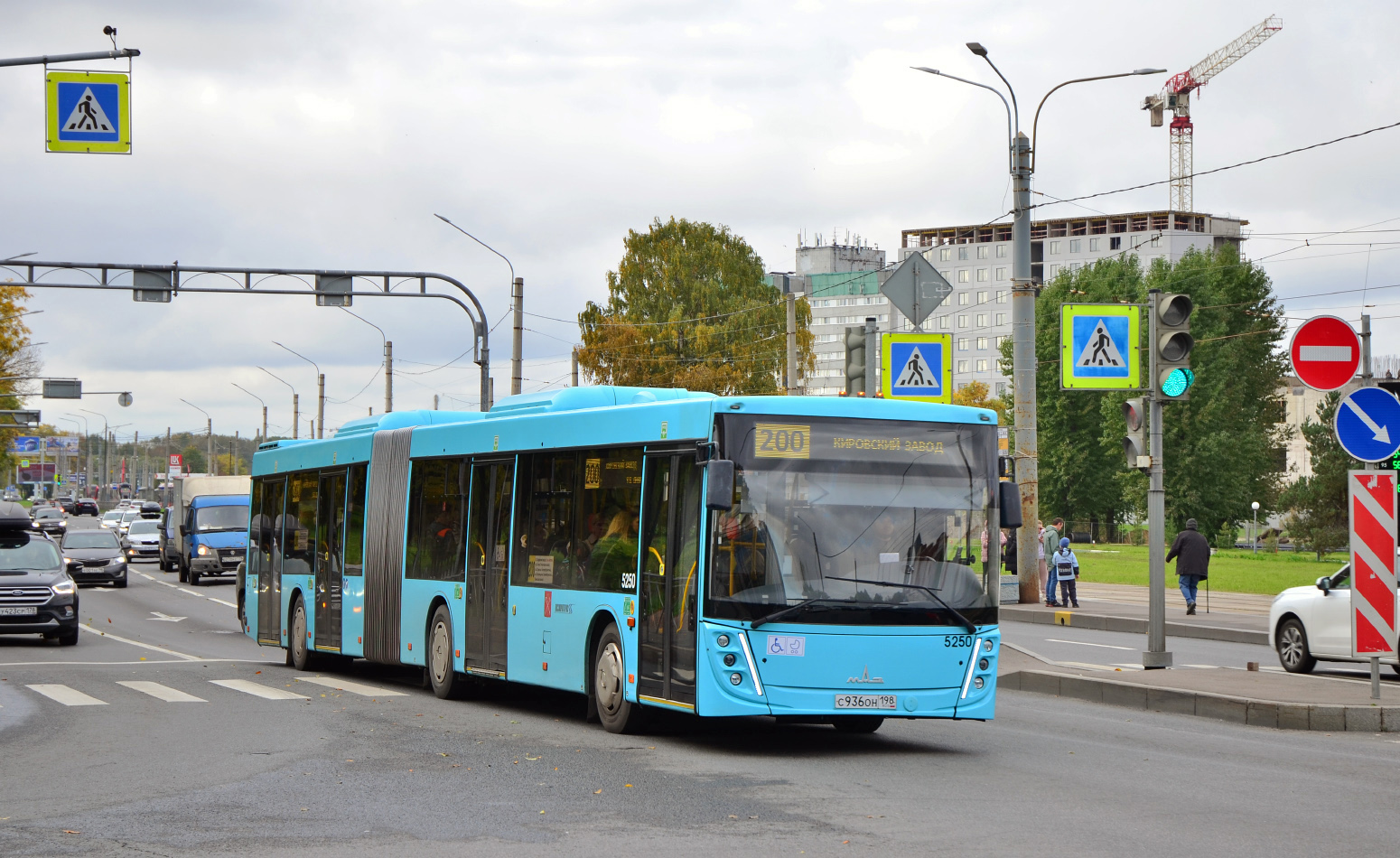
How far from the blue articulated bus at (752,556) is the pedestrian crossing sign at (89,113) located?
5.79 m

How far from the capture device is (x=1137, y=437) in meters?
17.2

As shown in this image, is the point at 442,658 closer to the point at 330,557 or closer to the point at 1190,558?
the point at 330,557

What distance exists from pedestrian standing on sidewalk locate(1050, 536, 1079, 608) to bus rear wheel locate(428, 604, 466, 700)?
17.9 m

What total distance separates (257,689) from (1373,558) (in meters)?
11.1

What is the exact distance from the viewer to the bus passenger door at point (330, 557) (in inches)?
773

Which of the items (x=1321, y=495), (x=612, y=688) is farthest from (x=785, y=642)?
(x=1321, y=495)

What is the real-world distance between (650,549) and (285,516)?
10779 millimetres

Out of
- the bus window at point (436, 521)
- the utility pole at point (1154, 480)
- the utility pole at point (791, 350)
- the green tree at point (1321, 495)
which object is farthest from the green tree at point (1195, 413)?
the bus window at point (436, 521)

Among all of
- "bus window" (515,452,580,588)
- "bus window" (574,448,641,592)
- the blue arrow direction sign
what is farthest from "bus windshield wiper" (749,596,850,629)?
the blue arrow direction sign

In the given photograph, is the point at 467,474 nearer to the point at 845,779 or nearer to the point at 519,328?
the point at 845,779

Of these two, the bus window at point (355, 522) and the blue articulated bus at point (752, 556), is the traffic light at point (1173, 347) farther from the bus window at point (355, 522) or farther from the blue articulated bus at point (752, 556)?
the bus window at point (355, 522)

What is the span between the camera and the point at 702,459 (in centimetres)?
1159

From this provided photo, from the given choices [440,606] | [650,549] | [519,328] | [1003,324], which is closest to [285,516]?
[440,606]

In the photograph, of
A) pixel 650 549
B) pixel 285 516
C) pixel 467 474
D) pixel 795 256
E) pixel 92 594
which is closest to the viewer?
pixel 650 549
